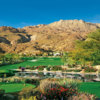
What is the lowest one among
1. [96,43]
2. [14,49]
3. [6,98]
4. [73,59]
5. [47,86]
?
[6,98]

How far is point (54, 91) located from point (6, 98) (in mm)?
2294

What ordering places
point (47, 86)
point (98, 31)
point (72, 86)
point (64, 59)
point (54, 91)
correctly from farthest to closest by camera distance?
point (64, 59), point (98, 31), point (72, 86), point (47, 86), point (54, 91)

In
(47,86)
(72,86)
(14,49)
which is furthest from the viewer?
(14,49)

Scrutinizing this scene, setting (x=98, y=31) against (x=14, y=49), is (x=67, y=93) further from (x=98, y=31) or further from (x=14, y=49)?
(x=14, y=49)

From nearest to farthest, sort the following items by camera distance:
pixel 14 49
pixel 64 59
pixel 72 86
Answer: pixel 72 86 < pixel 64 59 < pixel 14 49

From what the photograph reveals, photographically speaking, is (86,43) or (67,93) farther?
(86,43)

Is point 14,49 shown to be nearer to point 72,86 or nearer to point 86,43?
point 86,43

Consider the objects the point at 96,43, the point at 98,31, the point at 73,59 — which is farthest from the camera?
the point at 73,59

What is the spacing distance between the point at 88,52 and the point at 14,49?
86.6 metres

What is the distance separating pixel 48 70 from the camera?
71.7 ft

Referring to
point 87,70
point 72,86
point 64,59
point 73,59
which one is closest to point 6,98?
point 72,86

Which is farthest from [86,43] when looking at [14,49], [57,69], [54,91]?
[14,49]

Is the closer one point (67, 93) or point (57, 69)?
point (67, 93)

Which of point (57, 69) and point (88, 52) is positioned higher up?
point (88, 52)
